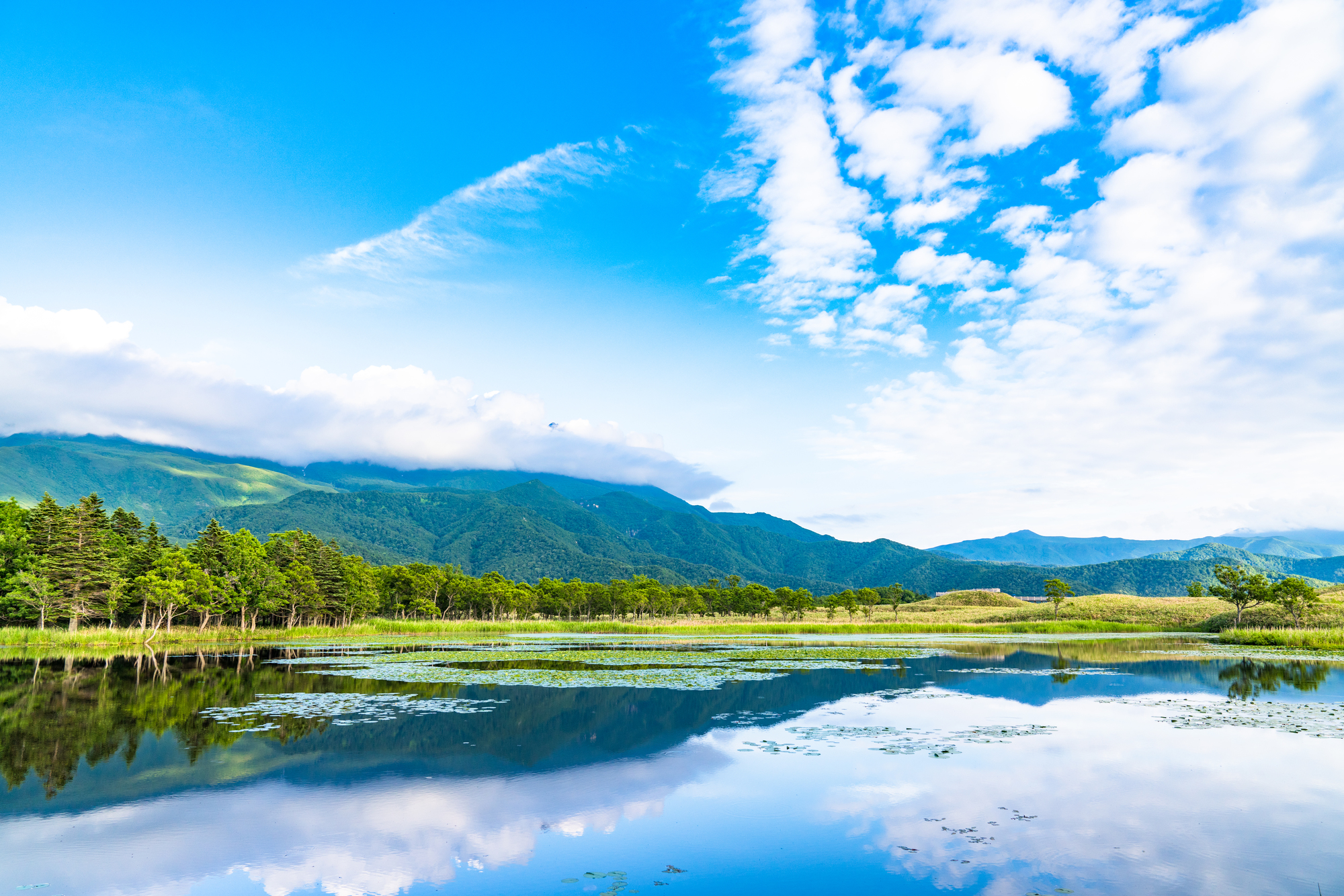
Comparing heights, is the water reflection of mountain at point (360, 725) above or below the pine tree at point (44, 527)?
below

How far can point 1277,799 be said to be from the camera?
15.4m

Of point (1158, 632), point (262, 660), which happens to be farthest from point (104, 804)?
point (1158, 632)

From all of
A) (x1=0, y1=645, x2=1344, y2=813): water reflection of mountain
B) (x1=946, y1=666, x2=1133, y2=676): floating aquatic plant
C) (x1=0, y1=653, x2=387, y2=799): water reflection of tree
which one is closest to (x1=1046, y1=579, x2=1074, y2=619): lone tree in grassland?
(x1=0, y1=645, x2=1344, y2=813): water reflection of mountain

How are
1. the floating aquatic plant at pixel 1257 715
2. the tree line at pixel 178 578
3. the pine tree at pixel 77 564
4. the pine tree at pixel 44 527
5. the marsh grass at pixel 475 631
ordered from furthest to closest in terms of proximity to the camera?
1. the pine tree at pixel 44 527
2. the tree line at pixel 178 578
3. the pine tree at pixel 77 564
4. the marsh grass at pixel 475 631
5. the floating aquatic plant at pixel 1257 715

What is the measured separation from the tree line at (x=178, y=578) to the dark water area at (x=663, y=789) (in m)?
32.6

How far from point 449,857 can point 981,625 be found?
317 feet

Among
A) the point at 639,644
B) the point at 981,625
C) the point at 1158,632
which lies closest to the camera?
the point at 639,644

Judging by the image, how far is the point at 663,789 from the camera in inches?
643

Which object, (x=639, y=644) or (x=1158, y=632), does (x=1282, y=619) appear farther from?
(x=639, y=644)

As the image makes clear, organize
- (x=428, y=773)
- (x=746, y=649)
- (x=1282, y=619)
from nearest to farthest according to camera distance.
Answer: (x=428, y=773) < (x=746, y=649) < (x=1282, y=619)

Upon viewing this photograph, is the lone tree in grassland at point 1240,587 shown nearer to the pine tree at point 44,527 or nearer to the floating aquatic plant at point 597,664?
the floating aquatic plant at point 597,664

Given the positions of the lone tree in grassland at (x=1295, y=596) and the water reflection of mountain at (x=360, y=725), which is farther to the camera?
the lone tree in grassland at (x=1295, y=596)

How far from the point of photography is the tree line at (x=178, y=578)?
58.8m

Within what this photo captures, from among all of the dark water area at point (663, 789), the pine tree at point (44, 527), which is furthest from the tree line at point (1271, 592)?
the pine tree at point (44, 527)
